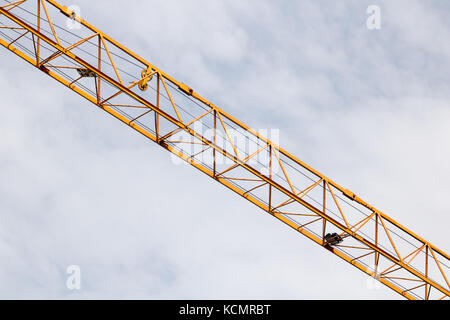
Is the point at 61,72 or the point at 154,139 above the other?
the point at 61,72

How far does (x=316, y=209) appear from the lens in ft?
114

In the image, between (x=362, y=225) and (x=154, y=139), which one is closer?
(x=154, y=139)

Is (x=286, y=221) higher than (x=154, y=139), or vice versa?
(x=154, y=139)

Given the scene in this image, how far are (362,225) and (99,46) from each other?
17457 millimetres
